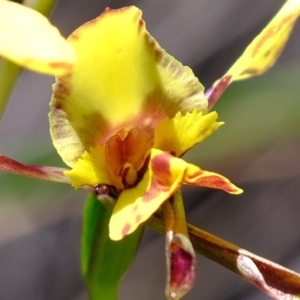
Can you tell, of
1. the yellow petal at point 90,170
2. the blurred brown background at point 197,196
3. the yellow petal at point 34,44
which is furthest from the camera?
the blurred brown background at point 197,196

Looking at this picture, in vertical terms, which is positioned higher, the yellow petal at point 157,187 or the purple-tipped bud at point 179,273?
the yellow petal at point 157,187

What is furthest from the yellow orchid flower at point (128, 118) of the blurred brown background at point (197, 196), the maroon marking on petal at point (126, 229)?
the blurred brown background at point (197, 196)

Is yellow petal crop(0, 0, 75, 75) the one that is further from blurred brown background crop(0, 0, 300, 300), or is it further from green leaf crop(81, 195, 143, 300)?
blurred brown background crop(0, 0, 300, 300)

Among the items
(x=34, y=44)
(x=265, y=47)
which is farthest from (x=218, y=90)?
(x=34, y=44)

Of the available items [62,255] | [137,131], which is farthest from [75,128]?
[62,255]

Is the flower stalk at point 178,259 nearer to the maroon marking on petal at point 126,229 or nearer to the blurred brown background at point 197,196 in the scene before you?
the maroon marking on petal at point 126,229

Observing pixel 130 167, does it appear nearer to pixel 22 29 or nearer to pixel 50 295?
pixel 22 29

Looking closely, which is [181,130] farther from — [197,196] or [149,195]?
[197,196]
